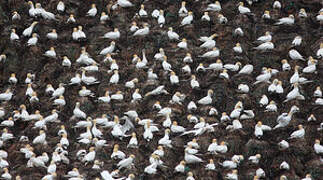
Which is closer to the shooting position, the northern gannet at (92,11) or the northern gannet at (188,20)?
the northern gannet at (188,20)

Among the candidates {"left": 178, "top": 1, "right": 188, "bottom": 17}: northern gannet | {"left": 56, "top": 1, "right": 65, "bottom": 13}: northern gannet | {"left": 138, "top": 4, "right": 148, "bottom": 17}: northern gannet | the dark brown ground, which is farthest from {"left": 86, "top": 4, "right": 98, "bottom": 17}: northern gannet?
{"left": 178, "top": 1, "right": 188, "bottom": 17}: northern gannet

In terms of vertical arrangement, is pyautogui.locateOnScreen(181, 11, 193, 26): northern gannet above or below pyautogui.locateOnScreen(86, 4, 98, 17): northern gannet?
above

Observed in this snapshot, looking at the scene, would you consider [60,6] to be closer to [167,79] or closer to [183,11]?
[183,11]

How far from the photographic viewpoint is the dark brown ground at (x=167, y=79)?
59.2 ft

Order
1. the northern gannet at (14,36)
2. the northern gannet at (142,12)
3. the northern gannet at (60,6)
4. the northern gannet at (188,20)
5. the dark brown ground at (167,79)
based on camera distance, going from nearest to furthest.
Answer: the dark brown ground at (167,79) → the northern gannet at (14,36) → the northern gannet at (188,20) → the northern gannet at (142,12) → the northern gannet at (60,6)

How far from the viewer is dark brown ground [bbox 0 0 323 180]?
18047 millimetres

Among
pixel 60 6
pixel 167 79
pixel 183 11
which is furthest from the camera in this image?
pixel 60 6

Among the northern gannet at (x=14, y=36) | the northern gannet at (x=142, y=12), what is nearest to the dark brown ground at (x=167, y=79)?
the northern gannet at (x=14, y=36)

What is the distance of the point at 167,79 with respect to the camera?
2034cm

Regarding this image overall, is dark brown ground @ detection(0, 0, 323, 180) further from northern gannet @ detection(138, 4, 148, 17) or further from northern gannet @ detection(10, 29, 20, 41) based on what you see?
northern gannet @ detection(138, 4, 148, 17)

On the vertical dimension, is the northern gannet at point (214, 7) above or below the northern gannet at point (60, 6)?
above

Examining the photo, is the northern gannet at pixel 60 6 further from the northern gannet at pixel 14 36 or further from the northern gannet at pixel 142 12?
the northern gannet at pixel 142 12

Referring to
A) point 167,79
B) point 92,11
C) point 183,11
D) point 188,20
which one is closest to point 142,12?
point 183,11

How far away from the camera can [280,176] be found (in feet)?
58.1
